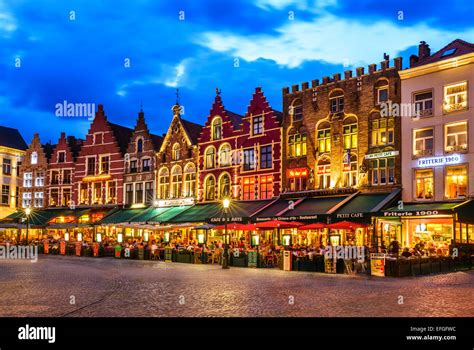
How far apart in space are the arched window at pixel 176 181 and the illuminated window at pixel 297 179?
11973 millimetres

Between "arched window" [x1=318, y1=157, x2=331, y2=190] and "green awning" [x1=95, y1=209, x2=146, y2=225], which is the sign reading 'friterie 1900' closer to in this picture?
"arched window" [x1=318, y1=157, x2=331, y2=190]

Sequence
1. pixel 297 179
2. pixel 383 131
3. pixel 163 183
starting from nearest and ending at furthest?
1. pixel 383 131
2. pixel 297 179
3. pixel 163 183

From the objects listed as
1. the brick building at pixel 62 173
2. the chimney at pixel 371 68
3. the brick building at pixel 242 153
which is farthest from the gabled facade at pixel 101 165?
the chimney at pixel 371 68

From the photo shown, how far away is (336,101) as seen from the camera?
3856cm

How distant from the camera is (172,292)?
705 inches

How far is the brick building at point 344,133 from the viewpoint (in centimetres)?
3559

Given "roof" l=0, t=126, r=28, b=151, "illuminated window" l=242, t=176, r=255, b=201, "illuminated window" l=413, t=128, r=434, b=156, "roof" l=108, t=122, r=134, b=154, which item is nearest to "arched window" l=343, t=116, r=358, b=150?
"illuminated window" l=413, t=128, r=434, b=156

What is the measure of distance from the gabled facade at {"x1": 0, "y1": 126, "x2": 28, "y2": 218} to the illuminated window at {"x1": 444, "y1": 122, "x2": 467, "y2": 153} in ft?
171

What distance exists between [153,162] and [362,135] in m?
21.8

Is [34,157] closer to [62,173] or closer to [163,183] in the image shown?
[62,173]

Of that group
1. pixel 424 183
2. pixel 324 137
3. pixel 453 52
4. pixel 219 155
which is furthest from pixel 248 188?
pixel 453 52

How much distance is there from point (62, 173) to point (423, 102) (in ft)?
128

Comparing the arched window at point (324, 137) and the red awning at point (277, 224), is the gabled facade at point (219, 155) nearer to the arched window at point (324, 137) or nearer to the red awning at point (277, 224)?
the arched window at point (324, 137)

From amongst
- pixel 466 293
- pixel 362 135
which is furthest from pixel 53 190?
pixel 466 293
